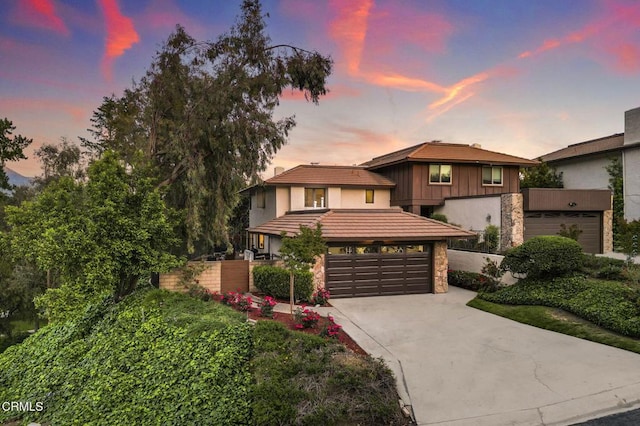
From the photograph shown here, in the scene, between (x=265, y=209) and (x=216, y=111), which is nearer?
(x=216, y=111)

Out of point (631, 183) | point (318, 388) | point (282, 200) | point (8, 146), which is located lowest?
point (318, 388)

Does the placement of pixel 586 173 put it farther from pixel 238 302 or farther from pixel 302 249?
pixel 238 302

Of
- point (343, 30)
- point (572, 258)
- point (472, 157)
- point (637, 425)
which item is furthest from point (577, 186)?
point (637, 425)

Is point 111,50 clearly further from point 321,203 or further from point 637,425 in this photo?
point 637,425

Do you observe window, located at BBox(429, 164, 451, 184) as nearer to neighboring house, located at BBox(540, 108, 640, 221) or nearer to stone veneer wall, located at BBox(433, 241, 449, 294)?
stone veneer wall, located at BBox(433, 241, 449, 294)

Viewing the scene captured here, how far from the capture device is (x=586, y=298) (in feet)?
35.6

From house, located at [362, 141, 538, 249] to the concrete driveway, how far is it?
32.2ft

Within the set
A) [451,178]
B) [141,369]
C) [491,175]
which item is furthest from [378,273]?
[491,175]

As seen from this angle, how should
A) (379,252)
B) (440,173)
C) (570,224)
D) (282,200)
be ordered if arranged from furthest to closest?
(440,173) < (282,200) < (570,224) < (379,252)

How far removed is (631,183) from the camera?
2036 cm

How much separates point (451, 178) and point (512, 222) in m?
6.25

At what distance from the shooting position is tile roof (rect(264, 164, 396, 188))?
69.9ft

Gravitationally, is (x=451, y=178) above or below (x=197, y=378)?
above

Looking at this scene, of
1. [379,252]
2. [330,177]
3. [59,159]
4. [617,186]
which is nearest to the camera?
[379,252]
